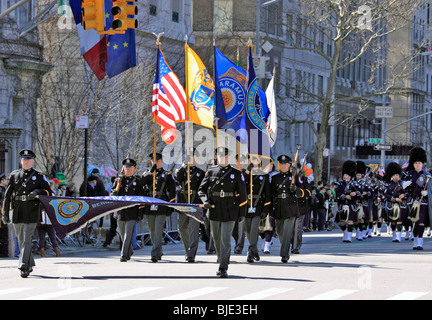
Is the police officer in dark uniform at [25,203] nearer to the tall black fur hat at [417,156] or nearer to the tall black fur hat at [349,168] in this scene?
the tall black fur hat at [417,156]

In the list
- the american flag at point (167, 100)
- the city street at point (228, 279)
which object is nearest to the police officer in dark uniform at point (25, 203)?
the city street at point (228, 279)

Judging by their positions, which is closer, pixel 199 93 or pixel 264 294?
pixel 264 294

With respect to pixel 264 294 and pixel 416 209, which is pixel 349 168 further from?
pixel 264 294

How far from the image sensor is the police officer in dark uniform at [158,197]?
786 inches

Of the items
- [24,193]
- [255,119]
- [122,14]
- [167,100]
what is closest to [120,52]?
[167,100]

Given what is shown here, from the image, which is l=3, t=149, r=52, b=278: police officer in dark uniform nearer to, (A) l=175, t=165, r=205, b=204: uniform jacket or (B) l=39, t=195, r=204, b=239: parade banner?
(B) l=39, t=195, r=204, b=239: parade banner

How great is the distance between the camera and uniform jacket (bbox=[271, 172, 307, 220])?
19.8 metres

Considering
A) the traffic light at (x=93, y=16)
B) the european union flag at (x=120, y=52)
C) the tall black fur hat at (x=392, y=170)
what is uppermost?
the traffic light at (x=93, y=16)

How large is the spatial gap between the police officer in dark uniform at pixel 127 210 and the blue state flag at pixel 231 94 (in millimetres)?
3592

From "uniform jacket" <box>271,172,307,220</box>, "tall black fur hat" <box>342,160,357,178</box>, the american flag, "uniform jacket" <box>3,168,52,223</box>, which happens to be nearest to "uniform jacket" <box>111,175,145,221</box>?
the american flag

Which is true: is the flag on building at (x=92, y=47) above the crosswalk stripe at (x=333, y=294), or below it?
above

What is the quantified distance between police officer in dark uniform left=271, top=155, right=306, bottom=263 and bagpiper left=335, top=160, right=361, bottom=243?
27.4 feet

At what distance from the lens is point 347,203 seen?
28578mm

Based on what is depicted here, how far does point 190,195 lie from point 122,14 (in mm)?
3820
